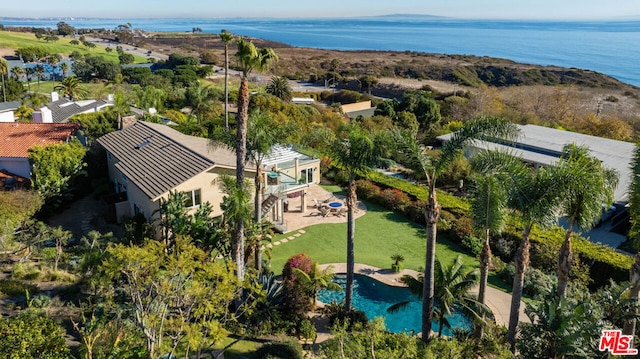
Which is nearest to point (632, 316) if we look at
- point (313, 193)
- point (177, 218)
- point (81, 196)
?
point (177, 218)

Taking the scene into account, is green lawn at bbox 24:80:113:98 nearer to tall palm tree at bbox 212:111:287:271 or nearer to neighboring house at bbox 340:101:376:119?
neighboring house at bbox 340:101:376:119

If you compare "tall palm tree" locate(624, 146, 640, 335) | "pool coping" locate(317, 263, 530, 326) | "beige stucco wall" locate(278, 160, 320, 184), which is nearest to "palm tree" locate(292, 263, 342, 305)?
"pool coping" locate(317, 263, 530, 326)

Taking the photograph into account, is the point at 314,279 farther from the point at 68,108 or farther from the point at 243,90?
the point at 68,108

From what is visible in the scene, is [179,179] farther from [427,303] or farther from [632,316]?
[632,316]

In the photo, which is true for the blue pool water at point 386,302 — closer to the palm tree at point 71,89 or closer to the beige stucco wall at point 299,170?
the beige stucco wall at point 299,170

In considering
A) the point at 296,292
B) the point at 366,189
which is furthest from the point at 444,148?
the point at 366,189

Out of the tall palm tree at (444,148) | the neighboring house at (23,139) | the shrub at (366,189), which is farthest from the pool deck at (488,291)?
the neighboring house at (23,139)

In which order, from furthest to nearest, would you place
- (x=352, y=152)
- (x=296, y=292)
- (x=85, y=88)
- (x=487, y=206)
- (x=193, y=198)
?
(x=85, y=88) → (x=193, y=198) → (x=296, y=292) → (x=352, y=152) → (x=487, y=206)
